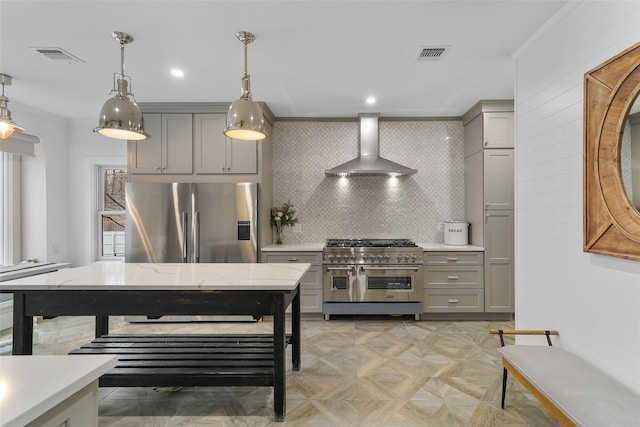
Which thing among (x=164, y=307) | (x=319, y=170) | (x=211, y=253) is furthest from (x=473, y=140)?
(x=164, y=307)

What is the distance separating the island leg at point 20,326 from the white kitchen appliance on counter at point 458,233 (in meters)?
4.33

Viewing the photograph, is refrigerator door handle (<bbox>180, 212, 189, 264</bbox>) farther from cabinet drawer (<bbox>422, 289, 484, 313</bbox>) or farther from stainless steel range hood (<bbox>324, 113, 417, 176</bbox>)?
cabinet drawer (<bbox>422, 289, 484, 313</bbox>)

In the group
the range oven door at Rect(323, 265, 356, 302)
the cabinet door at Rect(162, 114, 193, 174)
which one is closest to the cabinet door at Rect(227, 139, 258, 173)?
the cabinet door at Rect(162, 114, 193, 174)

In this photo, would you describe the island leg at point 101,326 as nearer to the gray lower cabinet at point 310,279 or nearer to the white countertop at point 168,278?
the white countertop at point 168,278

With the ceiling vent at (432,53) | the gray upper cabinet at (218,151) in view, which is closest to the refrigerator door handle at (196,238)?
the gray upper cabinet at (218,151)

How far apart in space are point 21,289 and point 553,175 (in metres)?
3.50

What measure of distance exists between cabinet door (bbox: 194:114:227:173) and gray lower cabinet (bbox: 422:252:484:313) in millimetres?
2861

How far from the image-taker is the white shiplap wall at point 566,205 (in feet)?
5.81

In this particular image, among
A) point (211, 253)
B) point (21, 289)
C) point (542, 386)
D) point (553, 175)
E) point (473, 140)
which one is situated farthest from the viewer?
point (473, 140)

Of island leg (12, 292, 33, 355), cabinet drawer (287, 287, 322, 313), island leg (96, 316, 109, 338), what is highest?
island leg (12, 292, 33, 355)

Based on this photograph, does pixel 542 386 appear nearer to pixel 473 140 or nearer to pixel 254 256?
pixel 254 256

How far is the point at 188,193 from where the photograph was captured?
13.4ft

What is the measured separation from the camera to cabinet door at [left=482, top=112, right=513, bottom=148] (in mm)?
4148

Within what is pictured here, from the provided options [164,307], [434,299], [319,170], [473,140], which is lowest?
[434,299]
